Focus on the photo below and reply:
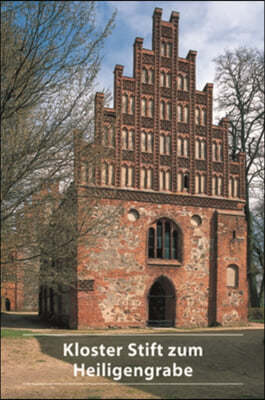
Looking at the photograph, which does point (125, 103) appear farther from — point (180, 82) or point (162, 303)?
point (162, 303)

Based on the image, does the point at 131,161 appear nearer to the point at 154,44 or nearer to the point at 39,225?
the point at 154,44

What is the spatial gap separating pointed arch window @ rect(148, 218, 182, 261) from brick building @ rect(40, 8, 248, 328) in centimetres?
5

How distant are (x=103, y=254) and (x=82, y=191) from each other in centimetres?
1185

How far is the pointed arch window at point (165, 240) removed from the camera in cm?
2267

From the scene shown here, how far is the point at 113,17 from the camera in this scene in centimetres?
764

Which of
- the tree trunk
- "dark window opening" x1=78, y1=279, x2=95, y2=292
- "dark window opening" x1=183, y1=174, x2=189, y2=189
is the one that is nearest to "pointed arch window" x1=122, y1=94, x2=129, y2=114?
"dark window opening" x1=183, y1=174, x2=189, y2=189

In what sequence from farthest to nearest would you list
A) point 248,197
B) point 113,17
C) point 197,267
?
point 248,197 < point 197,267 < point 113,17

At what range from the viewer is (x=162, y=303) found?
23.0 m

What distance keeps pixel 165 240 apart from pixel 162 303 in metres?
3.09

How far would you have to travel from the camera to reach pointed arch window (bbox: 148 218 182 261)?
22672 mm

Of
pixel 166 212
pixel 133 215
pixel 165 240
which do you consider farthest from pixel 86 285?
pixel 166 212

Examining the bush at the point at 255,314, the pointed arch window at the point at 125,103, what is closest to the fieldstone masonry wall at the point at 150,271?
the bush at the point at 255,314

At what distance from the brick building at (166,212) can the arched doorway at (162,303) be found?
48mm

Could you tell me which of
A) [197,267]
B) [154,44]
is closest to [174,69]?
[154,44]
